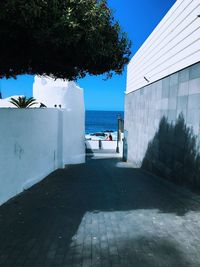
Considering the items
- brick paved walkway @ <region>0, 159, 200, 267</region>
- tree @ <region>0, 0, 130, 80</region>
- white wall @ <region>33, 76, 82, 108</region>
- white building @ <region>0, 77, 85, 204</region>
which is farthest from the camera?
white wall @ <region>33, 76, 82, 108</region>

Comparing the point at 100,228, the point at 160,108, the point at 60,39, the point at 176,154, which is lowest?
the point at 100,228

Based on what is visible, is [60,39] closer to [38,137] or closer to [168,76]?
[38,137]

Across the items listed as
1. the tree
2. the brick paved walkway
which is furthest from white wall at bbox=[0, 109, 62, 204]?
the tree

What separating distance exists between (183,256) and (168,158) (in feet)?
20.4

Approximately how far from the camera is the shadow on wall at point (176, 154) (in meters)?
7.71

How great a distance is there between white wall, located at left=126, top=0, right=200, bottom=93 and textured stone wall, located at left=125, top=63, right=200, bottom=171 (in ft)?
1.17

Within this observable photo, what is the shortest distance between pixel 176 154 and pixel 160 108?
2822mm

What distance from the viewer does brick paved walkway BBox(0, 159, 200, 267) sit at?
3.97 meters

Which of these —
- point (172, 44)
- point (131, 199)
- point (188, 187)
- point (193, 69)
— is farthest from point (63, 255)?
point (172, 44)

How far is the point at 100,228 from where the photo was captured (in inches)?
202

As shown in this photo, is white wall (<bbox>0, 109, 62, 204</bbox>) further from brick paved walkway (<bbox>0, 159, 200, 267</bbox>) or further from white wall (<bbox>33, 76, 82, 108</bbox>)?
white wall (<bbox>33, 76, 82, 108</bbox>)

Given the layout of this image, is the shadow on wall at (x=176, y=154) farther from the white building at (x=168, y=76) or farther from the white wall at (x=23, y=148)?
the white wall at (x=23, y=148)

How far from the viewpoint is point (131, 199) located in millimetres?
7176

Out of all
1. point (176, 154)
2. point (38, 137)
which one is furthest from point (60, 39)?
point (176, 154)
